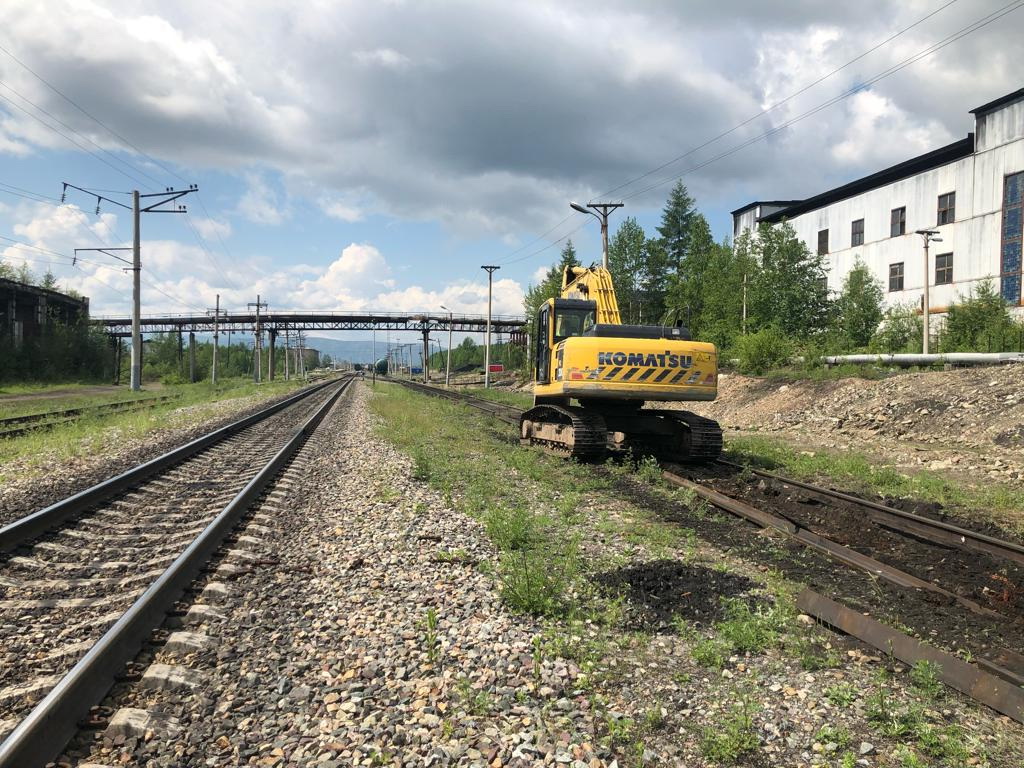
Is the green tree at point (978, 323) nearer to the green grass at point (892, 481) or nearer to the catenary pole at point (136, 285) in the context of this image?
the green grass at point (892, 481)

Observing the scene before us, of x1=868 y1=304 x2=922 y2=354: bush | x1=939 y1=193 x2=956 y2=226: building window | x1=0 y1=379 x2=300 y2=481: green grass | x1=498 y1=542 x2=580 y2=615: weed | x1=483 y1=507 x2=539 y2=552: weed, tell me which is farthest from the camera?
x1=939 y1=193 x2=956 y2=226: building window

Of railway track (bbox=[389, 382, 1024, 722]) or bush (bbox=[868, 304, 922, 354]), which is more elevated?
bush (bbox=[868, 304, 922, 354])

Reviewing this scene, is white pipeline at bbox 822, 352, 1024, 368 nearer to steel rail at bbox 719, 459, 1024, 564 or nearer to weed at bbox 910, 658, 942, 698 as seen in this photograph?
steel rail at bbox 719, 459, 1024, 564

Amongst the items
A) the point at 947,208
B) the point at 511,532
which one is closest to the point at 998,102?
the point at 947,208

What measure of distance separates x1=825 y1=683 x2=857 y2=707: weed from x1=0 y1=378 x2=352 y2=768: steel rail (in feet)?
12.7

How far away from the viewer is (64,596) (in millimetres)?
4895

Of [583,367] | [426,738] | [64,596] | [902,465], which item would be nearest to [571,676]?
[426,738]

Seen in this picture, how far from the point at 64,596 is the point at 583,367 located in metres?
7.94

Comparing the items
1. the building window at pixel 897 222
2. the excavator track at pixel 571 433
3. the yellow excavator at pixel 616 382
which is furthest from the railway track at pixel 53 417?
the building window at pixel 897 222

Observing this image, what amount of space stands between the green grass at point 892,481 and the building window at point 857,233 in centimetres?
3220

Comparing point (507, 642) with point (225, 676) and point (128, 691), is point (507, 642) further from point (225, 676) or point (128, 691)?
point (128, 691)

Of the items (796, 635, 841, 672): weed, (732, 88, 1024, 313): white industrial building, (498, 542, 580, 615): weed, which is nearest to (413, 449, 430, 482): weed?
(498, 542, 580, 615): weed

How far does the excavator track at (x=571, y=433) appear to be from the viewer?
11.5 m

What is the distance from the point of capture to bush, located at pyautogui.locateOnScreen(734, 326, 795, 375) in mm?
28406
